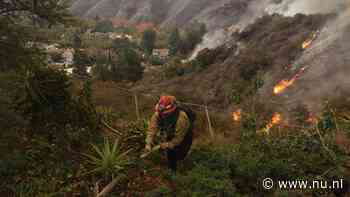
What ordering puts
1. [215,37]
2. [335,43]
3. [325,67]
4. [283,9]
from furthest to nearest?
1. [215,37]
2. [283,9]
3. [335,43]
4. [325,67]

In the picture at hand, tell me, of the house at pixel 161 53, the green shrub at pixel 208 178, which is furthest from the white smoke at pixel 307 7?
the green shrub at pixel 208 178

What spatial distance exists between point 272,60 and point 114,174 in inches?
1080

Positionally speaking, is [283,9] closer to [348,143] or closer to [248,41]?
[248,41]

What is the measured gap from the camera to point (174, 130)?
555 cm

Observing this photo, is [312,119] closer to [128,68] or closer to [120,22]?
[128,68]

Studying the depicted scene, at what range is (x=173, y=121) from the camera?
18.1 feet

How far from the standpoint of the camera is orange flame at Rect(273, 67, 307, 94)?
82.3ft

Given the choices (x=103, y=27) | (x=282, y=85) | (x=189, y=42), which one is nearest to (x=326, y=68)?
(x=282, y=85)

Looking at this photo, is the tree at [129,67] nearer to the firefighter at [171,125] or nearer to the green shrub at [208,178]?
the green shrub at [208,178]

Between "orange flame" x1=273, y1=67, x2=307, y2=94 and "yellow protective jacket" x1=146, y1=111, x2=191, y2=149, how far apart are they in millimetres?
20696

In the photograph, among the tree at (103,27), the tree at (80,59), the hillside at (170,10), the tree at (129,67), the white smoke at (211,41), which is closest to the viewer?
the tree at (80,59)

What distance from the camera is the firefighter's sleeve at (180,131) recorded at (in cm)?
549

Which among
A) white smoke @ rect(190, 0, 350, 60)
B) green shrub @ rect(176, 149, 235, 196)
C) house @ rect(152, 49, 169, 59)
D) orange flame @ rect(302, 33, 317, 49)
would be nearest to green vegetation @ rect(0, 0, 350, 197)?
green shrub @ rect(176, 149, 235, 196)

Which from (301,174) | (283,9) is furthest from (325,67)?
(283,9)
